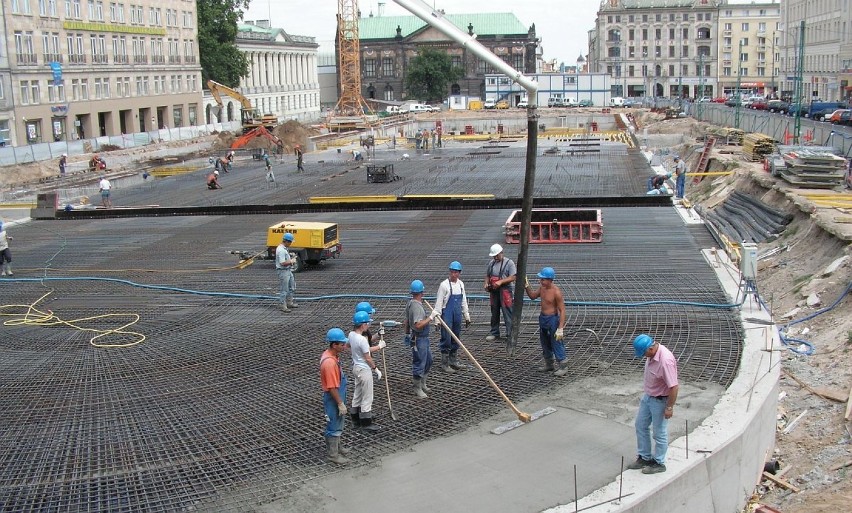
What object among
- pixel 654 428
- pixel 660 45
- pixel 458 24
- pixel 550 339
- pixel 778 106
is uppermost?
pixel 458 24

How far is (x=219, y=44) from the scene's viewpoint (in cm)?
7900

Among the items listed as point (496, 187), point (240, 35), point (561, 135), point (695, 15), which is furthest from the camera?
point (695, 15)

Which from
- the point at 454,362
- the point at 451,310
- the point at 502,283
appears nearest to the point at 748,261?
the point at 502,283

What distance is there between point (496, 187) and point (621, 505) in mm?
24751

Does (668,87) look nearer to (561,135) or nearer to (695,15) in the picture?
(695,15)

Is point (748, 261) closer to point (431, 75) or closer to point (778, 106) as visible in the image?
point (778, 106)

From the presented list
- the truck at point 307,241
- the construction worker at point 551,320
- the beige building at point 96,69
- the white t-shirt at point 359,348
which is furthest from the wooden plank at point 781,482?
the beige building at point 96,69

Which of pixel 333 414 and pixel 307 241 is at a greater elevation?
pixel 307 241

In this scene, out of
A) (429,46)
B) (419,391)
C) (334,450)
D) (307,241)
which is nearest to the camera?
(334,450)

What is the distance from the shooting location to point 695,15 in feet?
387

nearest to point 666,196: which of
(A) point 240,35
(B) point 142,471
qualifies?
(B) point 142,471

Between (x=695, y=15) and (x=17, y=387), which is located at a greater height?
(x=695, y=15)

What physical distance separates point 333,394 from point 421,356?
1.99 metres

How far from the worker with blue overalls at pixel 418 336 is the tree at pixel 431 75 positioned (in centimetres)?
10243
